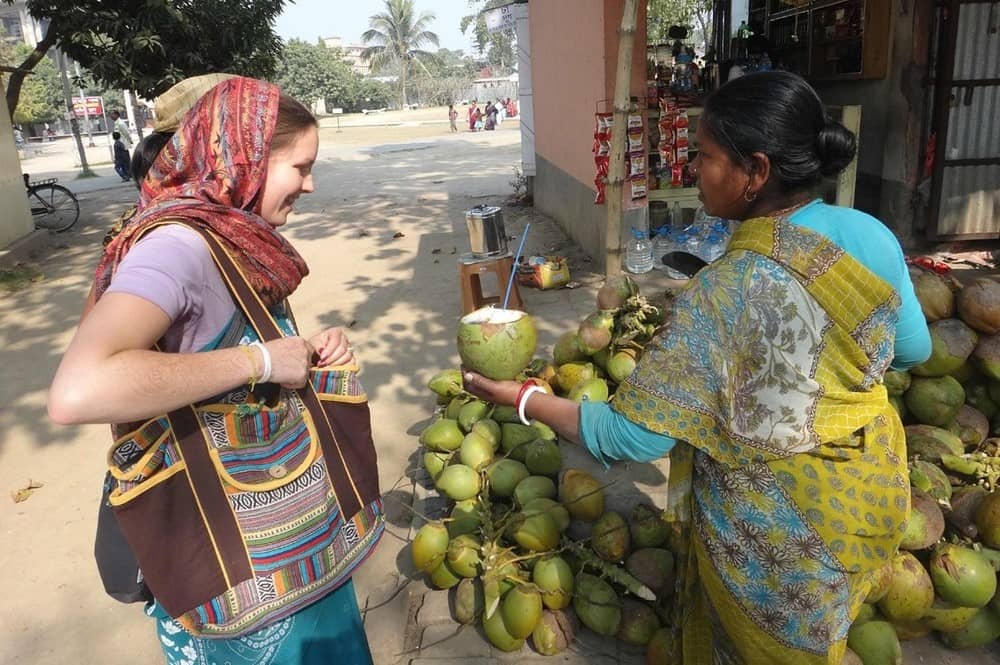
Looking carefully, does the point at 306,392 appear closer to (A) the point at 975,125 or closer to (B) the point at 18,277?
(A) the point at 975,125

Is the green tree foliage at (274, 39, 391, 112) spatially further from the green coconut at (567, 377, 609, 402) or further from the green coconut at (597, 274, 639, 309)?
the green coconut at (567, 377, 609, 402)

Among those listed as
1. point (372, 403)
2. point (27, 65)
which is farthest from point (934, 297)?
point (27, 65)

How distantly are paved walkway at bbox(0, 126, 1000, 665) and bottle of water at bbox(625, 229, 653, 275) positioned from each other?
139 mm

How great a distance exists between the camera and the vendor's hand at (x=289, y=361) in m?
1.23

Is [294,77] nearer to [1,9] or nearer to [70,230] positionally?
[1,9]

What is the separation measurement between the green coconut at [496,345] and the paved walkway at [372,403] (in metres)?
0.71

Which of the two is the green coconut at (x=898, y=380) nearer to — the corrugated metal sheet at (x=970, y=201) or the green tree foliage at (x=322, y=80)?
the corrugated metal sheet at (x=970, y=201)

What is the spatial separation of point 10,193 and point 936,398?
11.0 meters

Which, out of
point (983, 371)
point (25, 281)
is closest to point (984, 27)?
point (983, 371)

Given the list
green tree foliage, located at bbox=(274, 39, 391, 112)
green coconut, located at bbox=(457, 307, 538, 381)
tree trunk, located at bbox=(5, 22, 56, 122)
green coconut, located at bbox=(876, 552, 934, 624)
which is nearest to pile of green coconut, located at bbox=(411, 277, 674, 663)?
green coconut, located at bbox=(457, 307, 538, 381)

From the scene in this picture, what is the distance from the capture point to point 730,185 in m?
1.31

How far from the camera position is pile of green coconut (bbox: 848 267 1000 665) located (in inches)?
73.8

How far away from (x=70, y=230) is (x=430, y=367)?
30.4 ft

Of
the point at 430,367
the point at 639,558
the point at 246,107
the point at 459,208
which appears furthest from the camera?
the point at 459,208
